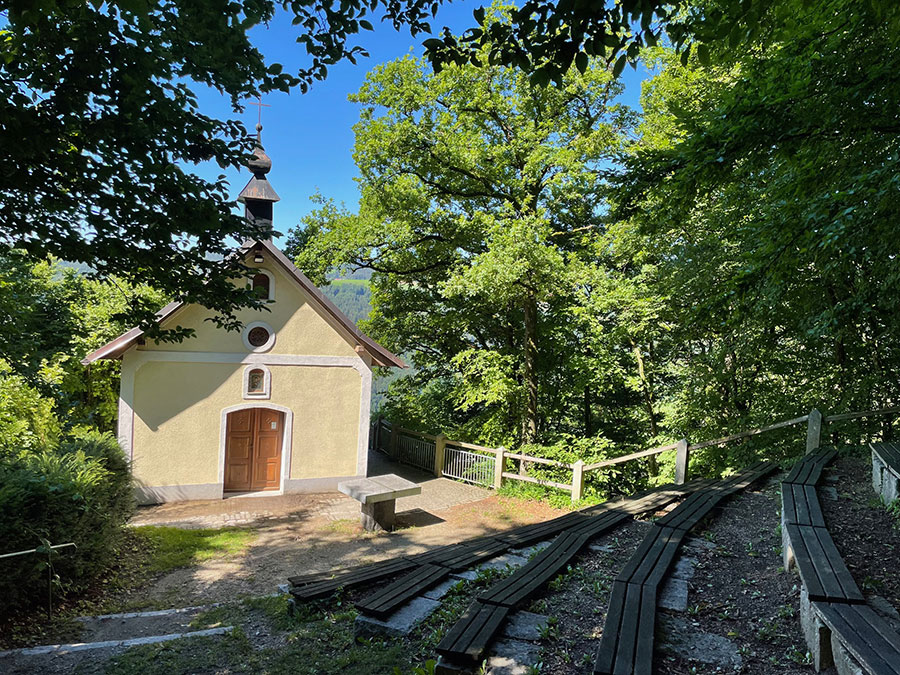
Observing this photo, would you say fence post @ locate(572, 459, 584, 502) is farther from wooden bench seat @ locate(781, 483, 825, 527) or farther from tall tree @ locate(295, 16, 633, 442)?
wooden bench seat @ locate(781, 483, 825, 527)

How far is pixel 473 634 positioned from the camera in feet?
10.5

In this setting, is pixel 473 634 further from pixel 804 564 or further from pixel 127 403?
pixel 127 403

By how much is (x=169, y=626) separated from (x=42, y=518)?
2111 mm

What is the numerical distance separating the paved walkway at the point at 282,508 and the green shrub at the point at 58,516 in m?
2.91

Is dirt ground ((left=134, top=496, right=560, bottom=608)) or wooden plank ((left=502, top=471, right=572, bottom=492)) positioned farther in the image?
wooden plank ((left=502, top=471, right=572, bottom=492))

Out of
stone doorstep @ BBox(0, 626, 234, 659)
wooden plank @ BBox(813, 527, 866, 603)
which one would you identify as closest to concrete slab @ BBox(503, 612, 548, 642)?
wooden plank @ BBox(813, 527, 866, 603)

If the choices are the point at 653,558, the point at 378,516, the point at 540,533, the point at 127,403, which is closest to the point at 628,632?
the point at 653,558

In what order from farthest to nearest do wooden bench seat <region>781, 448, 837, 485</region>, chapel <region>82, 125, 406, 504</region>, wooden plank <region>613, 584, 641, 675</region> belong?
1. chapel <region>82, 125, 406, 504</region>
2. wooden bench seat <region>781, 448, 837, 485</region>
3. wooden plank <region>613, 584, 641, 675</region>

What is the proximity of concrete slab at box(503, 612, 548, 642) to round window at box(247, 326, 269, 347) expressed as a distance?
1091 cm

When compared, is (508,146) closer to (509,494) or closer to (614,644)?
(509,494)

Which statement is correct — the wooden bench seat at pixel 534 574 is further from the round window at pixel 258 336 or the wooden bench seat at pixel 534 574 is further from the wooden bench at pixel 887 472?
the round window at pixel 258 336

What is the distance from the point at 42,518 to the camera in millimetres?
6336

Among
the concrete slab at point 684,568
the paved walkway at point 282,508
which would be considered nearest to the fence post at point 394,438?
the paved walkway at point 282,508

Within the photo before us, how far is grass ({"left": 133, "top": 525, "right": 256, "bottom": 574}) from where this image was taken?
28.3ft
